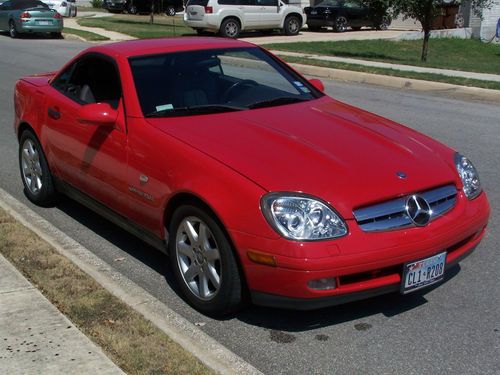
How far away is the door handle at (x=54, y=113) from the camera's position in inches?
216

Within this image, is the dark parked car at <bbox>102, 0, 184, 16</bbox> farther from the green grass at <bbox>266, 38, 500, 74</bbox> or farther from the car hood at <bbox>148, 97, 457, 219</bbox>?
the car hood at <bbox>148, 97, 457, 219</bbox>

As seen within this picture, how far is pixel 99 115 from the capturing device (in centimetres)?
458

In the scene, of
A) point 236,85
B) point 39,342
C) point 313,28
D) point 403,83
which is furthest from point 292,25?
point 39,342

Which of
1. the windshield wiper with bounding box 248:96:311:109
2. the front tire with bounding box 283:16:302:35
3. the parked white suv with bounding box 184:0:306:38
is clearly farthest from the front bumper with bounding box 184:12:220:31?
Result: the windshield wiper with bounding box 248:96:311:109

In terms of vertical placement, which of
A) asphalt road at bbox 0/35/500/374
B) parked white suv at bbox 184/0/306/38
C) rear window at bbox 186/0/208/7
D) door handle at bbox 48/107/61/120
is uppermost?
rear window at bbox 186/0/208/7

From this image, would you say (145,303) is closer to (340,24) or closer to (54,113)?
(54,113)

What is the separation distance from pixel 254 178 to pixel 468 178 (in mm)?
1428

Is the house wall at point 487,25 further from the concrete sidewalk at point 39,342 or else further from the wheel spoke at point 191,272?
the concrete sidewalk at point 39,342

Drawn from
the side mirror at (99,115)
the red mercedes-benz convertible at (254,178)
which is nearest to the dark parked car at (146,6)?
the red mercedes-benz convertible at (254,178)

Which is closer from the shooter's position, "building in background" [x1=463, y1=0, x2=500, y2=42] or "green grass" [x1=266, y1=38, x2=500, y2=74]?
"green grass" [x1=266, y1=38, x2=500, y2=74]

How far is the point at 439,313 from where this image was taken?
4.04 m

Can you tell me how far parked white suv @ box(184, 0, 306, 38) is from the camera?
83.8 feet

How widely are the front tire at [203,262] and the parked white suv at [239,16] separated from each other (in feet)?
73.2

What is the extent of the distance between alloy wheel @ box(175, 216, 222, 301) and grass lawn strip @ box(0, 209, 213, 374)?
1.33ft
